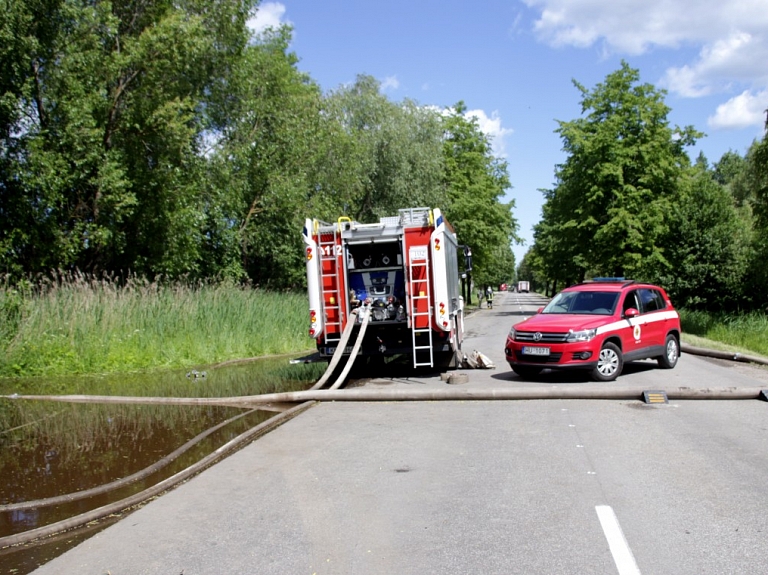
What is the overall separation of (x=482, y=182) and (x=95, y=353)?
37.4 m

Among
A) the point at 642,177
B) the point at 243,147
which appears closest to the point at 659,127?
the point at 642,177

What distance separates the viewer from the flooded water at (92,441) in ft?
18.5

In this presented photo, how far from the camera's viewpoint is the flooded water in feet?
18.5

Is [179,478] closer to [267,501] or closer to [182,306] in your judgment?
[267,501]

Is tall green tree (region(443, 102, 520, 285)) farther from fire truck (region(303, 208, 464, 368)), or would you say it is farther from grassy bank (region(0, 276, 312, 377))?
fire truck (region(303, 208, 464, 368))

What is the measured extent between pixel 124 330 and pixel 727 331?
63.0 feet

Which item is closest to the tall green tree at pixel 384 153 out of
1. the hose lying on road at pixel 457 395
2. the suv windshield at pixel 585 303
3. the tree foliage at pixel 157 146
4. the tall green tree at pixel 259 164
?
the tree foliage at pixel 157 146

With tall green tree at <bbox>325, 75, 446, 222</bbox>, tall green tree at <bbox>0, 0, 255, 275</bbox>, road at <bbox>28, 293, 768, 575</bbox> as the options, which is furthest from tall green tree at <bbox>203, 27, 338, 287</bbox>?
road at <bbox>28, 293, 768, 575</bbox>

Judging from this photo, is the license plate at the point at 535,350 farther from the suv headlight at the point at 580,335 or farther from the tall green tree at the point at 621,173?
the tall green tree at the point at 621,173

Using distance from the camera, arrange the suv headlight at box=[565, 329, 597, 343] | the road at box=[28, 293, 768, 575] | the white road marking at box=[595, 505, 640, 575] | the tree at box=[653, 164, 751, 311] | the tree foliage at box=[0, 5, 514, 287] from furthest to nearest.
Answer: the tree at box=[653, 164, 751, 311] < the tree foliage at box=[0, 5, 514, 287] < the suv headlight at box=[565, 329, 597, 343] < the road at box=[28, 293, 768, 575] < the white road marking at box=[595, 505, 640, 575]

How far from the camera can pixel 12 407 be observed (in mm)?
10914

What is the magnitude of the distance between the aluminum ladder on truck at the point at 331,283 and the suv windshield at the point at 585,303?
435cm

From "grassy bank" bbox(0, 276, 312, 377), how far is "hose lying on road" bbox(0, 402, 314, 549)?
7593mm

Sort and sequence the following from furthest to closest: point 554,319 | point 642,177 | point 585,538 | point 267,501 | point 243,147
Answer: point 642,177
point 243,147
point 554,319
point 267,501
point 585,538
